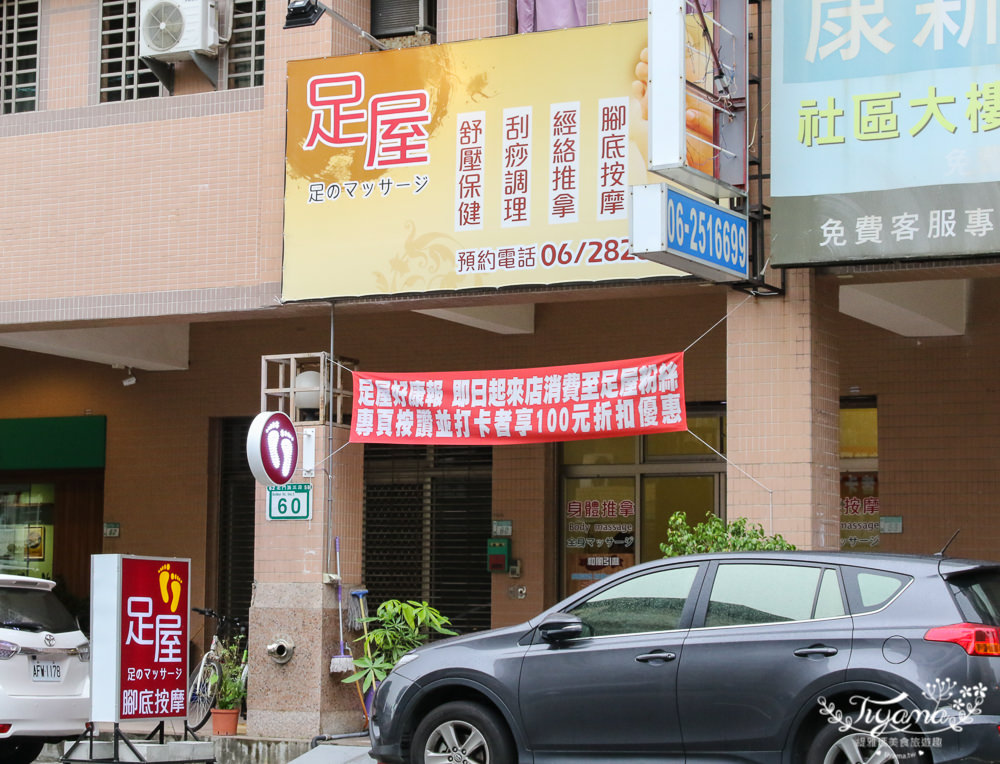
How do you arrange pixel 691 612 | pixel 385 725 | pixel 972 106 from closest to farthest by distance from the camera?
pixel 691 612, pixel 385 725, pixel 972 106

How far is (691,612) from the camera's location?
28.6ft

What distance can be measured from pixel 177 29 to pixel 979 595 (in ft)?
33.3

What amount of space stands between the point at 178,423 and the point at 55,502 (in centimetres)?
228

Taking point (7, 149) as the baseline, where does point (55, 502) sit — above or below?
below

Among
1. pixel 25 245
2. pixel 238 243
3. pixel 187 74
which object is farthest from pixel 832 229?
pixel 25 245

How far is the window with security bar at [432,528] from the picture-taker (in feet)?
55.1

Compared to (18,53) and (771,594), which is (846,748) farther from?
(18,53)

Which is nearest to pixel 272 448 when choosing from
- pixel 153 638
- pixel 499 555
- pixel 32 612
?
pixel 153 638

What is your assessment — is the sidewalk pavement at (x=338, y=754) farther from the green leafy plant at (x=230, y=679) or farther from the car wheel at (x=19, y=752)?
the car wheel at (x=19, y=752)

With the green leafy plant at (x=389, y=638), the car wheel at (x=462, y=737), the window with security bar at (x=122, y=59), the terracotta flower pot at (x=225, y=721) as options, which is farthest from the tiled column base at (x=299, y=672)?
the window with security bar at (x=122, y=59)

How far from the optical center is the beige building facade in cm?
1191

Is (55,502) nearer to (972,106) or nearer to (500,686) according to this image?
(500,686)

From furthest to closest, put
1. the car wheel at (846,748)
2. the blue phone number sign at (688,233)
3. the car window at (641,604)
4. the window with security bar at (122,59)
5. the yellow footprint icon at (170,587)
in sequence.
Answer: the window with security bar at (122,59) → the yellow footprint icon at (170,587) → the blue phone number sign at (688,233) → the car window at (641,604) → the car wheel at (846,748)

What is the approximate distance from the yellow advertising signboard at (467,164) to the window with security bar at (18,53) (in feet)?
13.4
